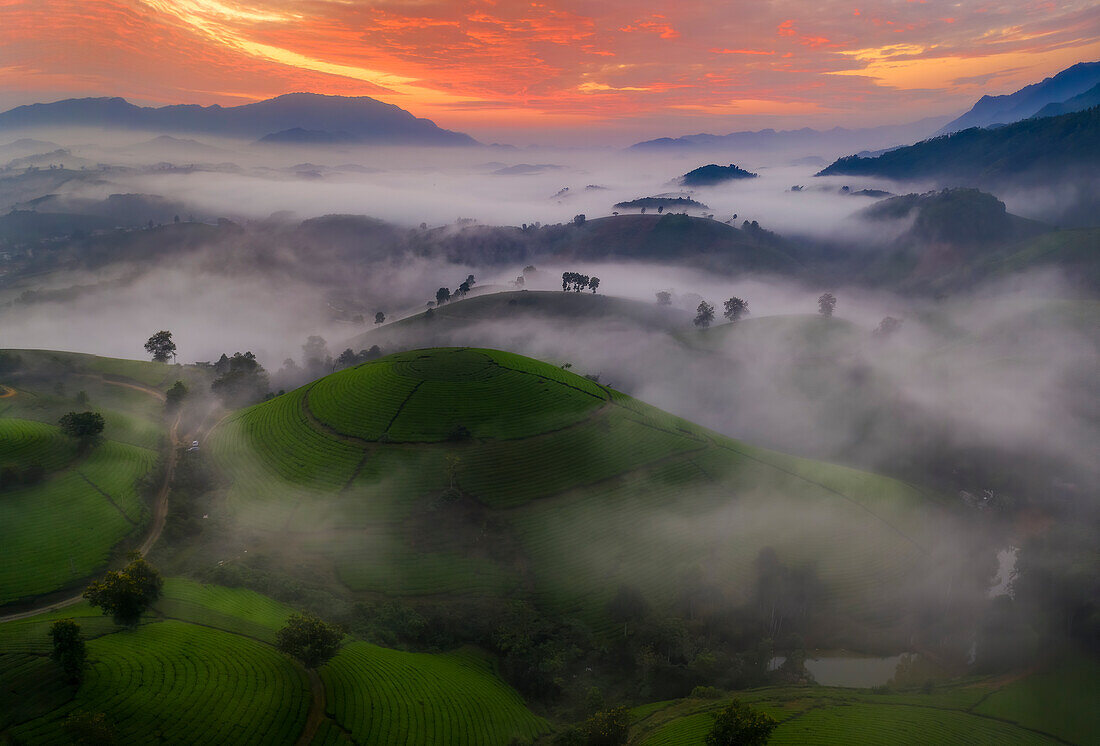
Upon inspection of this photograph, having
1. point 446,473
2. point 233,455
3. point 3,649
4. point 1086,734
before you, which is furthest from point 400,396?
point 1086,734

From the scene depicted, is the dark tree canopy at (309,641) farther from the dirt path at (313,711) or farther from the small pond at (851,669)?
the small pond at (851,669)

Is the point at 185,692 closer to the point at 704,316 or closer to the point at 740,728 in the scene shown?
the point at 740,728

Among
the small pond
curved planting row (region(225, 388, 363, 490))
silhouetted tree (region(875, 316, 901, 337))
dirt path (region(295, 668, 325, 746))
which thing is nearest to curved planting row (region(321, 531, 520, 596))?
curved planting row (region(225, 388, 363, 490))

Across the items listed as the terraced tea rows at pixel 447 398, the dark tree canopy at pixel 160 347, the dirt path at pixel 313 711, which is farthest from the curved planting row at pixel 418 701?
the dark tree canopy at pixel 160 347

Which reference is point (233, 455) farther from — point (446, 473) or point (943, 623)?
point (943, 623)

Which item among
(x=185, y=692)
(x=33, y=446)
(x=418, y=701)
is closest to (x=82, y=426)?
(x=33, y=446)

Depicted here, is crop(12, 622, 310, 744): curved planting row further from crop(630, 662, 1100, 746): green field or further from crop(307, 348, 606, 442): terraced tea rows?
crop(307, 348, 606, 442): terraced tea rows

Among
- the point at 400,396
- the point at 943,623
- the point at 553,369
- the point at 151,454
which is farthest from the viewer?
the point at 553,369
